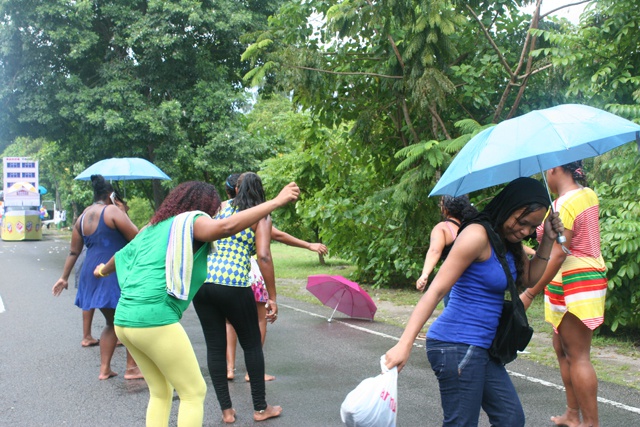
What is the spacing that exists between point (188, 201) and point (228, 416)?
1.99 metres

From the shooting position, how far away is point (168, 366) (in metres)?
3.86

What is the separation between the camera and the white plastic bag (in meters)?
2.91

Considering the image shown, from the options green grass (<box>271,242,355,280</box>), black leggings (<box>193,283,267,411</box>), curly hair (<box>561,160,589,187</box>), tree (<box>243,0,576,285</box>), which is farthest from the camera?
green grass (<box>271,242,355,280</box>)

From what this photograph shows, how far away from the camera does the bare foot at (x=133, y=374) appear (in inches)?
261

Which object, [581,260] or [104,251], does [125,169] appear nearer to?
[104,251]

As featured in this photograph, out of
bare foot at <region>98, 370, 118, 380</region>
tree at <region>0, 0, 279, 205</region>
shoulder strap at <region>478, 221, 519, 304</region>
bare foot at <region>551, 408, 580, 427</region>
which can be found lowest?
bare foot at <region>98, 370, 118, 380</region>

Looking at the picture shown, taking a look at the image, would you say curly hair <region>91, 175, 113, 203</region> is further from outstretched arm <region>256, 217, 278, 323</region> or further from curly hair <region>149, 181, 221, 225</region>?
curly hair <region>149, 181, 221, 225</region>

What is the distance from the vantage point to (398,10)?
971 centimetres

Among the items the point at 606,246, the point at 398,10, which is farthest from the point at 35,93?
the point at 606,246

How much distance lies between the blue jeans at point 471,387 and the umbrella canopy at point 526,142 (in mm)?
883

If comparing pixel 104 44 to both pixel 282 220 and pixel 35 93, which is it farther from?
pixel 282 220

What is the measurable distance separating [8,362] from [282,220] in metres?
12.8

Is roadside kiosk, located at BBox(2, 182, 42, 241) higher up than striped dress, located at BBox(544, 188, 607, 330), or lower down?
lower down

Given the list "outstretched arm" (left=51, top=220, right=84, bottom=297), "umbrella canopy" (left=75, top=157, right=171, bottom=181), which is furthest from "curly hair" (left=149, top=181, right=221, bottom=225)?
"umbrella canopy" (left=75, top=157, right=171, bottom=181)
